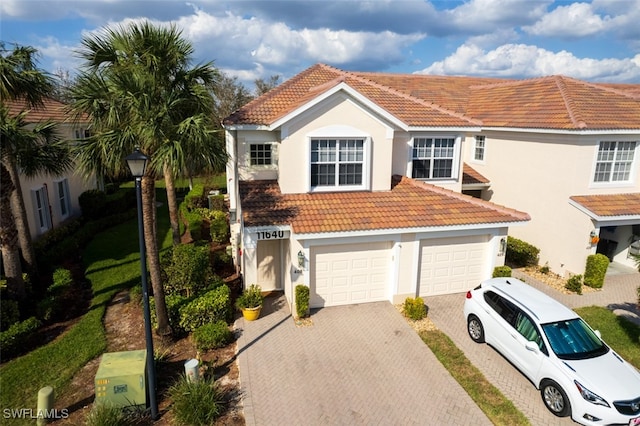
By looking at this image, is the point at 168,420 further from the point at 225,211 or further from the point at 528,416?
the point at 225,211

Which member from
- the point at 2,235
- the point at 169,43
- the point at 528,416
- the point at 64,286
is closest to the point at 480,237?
the point at 528,416

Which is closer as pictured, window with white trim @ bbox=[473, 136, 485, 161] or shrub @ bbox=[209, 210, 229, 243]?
shrub @ bbox=[209, 210, 229, 243]

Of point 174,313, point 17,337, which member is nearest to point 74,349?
point 17,337

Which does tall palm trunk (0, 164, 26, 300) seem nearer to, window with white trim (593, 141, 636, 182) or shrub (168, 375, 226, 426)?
shrub (168, 375, 226, 426)

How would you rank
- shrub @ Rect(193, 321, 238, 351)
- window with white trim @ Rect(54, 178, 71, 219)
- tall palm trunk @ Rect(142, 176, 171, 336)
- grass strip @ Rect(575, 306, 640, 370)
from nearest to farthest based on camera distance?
tall palm trunk @ Rect(142, 176, 171, 336) → shrub @ Rect(193, 321, 238, 351) → grass strip @ Rect(575, 306, 640, 370) → window with white trim @ Rect(54, 178, 71, 219)

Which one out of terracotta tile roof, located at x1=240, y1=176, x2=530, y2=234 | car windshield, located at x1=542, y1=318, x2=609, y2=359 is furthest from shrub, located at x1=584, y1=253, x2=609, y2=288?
car windshield, located at x1=542, y1=318, x2=609, y2=359

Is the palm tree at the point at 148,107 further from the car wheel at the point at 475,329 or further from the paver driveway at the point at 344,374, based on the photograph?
the car wheel at the point at 475,329
